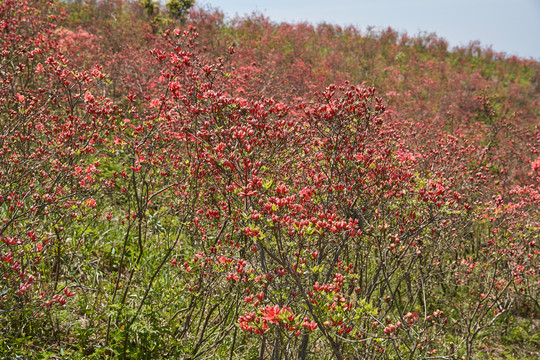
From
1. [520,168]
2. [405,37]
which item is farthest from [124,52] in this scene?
[405,37]

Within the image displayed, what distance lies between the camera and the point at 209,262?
11.5 feet

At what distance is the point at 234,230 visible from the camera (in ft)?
15.7

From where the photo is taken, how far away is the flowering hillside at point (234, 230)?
280 cm

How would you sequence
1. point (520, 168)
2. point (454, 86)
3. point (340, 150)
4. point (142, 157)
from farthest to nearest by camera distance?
point (454, 86), point (520, 168), point (142, 157), point (340, 150)

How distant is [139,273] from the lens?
4797mm

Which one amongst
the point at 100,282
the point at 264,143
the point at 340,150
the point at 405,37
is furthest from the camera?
the point at 405,37

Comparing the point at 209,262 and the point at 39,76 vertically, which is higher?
the point at 39,76

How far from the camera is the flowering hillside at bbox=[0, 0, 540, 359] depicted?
9.18 feet

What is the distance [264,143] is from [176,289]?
6.62 ft

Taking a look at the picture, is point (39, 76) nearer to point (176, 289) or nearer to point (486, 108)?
point (176, 289)

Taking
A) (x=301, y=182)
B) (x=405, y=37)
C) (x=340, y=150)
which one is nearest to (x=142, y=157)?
(x=301, y=182)

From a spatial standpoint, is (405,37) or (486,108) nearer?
(486,108)

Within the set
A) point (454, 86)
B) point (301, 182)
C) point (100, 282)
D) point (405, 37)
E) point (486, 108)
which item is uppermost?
point (405, 37)

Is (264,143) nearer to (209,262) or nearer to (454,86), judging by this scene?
(209,262)
